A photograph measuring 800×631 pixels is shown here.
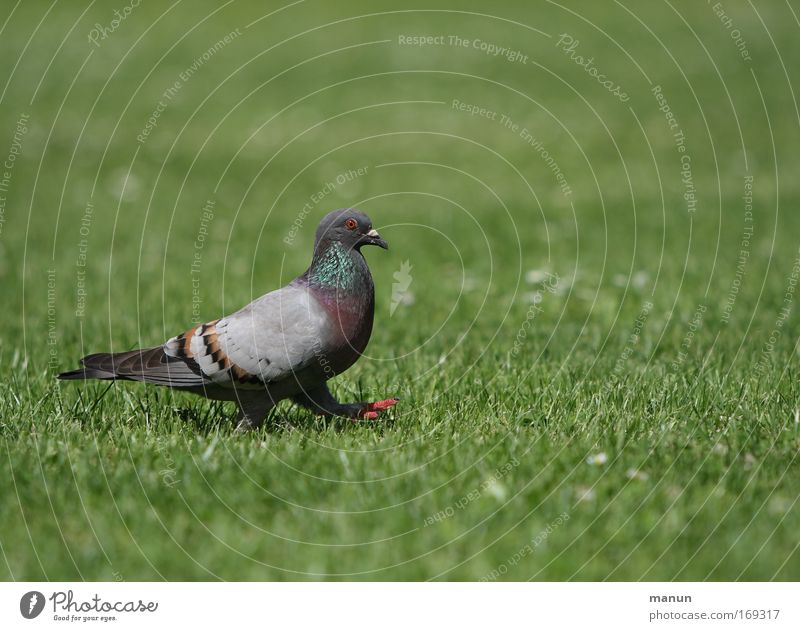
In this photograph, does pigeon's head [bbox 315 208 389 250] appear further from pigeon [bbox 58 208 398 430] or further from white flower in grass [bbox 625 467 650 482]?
white flower in grass [bbox 625 467 650 482]

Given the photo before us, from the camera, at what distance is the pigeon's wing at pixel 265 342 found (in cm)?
452

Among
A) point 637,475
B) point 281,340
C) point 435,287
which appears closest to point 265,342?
point 281,340

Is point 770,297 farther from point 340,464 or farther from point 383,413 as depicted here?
point 340,464

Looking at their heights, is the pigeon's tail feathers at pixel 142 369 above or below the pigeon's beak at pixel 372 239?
below

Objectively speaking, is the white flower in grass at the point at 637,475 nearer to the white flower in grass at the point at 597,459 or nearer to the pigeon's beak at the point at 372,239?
the white flower in grass at the point at 597,459

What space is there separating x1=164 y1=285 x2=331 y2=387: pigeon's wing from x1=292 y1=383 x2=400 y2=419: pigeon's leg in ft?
1.29

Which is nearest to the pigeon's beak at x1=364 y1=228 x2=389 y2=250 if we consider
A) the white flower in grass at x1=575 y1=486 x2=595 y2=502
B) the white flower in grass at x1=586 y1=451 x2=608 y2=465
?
the white flower in grass at x1=586 y1=451 x2=608 y2=465

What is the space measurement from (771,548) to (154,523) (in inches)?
103

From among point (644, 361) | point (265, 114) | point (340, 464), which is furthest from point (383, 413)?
point (265, 114)

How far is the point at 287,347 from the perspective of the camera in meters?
4.52

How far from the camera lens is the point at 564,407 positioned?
504 cm

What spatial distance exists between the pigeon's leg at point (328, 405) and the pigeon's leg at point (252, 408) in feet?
0.72
